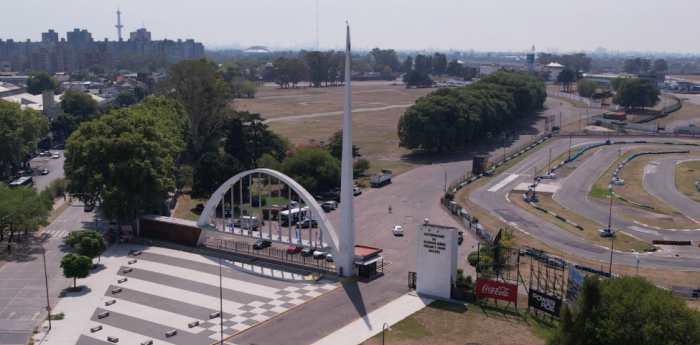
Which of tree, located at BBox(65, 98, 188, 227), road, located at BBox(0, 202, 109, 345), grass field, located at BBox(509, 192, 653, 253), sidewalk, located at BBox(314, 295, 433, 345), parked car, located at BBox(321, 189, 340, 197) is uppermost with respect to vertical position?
tree, located at BBox(65, 98, 188, 227)

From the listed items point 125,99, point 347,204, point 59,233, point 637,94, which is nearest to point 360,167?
point 59,233

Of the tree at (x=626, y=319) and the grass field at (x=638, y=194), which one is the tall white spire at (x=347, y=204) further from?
the grass field at (x=638, y=194)

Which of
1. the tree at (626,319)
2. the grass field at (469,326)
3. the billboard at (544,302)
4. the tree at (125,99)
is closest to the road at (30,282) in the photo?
the grass field at (469,326)

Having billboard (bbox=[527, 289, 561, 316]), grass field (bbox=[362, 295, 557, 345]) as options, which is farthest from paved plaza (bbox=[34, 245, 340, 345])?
billboard (bbox=[527, 289, 561, 316])

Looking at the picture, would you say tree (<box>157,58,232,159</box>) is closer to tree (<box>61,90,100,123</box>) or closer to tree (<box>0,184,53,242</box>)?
tree (<box>61,90,100,123</box>)

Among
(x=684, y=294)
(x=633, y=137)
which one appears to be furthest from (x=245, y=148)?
(x=633, y=137)

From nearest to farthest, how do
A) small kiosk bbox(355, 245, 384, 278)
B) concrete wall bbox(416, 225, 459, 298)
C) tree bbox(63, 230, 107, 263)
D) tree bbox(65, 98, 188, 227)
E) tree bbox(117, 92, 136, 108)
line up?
concrete wall bbox(416, 225, 459, 298)
small kiosk bbox(355, 245, 384, 278)
tree bbox(63, 230, 107, 263)
tree bbox(65, 98, 188, 227)
tree bbox(117, 92, 136, 108)

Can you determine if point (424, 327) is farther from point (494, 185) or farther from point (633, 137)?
point (633, 137)

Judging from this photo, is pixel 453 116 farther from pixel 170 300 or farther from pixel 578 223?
pixel 170 300
